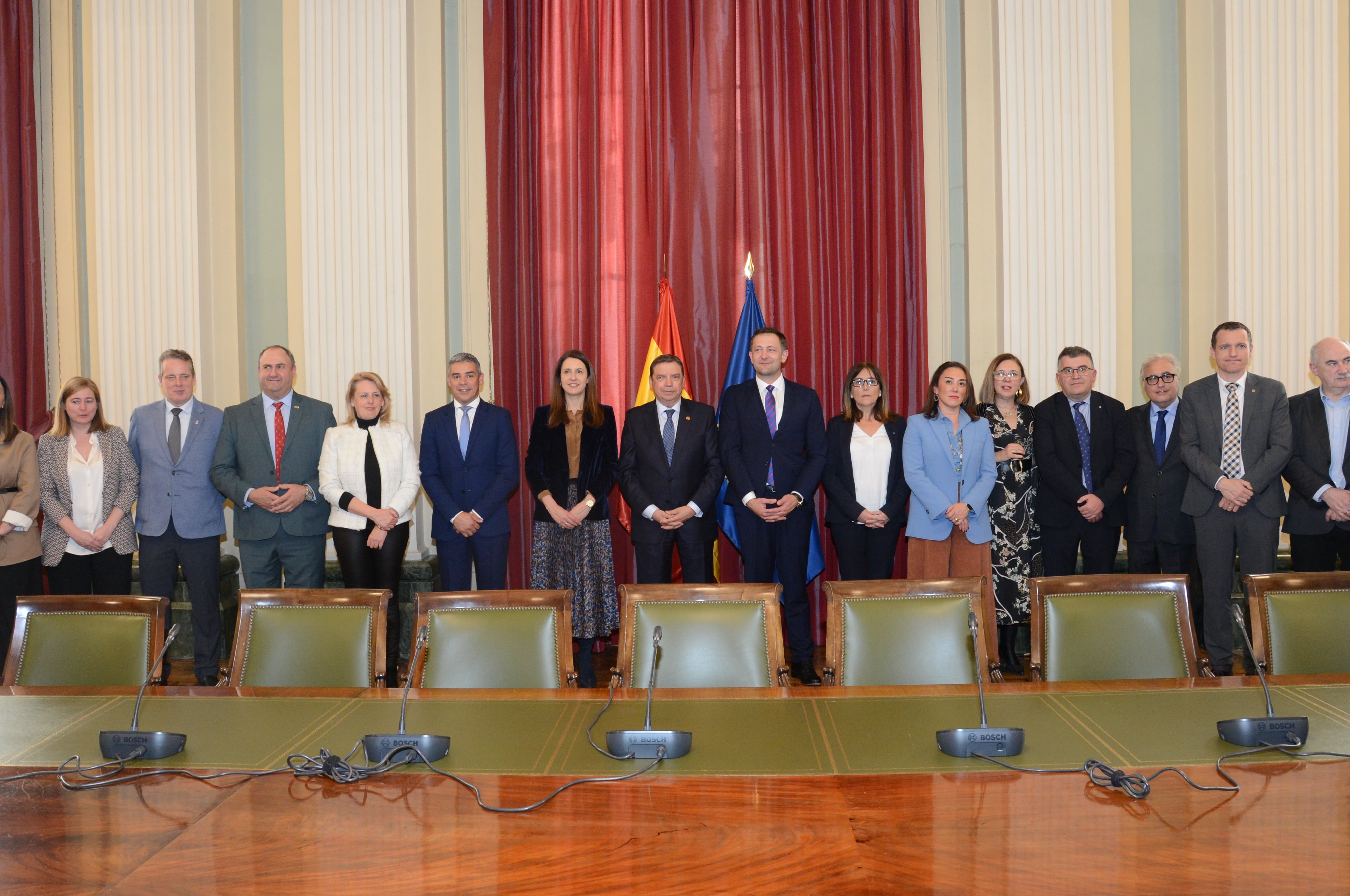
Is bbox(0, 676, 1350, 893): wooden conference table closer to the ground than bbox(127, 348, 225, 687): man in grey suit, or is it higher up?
closer to the ground

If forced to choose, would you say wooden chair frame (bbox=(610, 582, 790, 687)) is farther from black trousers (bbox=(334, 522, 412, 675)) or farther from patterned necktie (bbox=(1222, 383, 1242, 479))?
patterned necktie (bbox=(1222, 383, 1242, 479))

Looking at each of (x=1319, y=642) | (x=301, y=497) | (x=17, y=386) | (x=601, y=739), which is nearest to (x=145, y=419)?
(x=301, y=497)

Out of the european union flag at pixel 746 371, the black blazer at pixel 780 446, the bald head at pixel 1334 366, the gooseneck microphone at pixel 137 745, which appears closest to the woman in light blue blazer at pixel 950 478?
the black blazer at pixel 780 446

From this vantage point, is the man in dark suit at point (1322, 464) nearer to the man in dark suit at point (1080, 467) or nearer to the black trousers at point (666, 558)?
the man in dark suit at point (1080, 467)

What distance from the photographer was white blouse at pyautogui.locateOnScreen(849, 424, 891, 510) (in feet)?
13.6

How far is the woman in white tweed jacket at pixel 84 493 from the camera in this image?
3912mm

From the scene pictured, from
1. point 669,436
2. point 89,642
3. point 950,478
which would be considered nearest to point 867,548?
point 950,478

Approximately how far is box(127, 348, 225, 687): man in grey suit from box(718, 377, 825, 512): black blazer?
2.34 meters

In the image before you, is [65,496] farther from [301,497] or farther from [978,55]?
[978,55]

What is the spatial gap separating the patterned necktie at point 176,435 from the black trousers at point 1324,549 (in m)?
4.87

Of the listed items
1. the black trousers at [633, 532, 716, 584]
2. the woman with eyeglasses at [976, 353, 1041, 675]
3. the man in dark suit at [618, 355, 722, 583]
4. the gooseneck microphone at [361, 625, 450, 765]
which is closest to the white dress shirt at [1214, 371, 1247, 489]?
the woman with eyeglasses at [976, 353, 1041, 675]

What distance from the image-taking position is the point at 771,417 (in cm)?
423

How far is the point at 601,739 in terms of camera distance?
1822mm

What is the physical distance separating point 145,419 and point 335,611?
2.22 m
